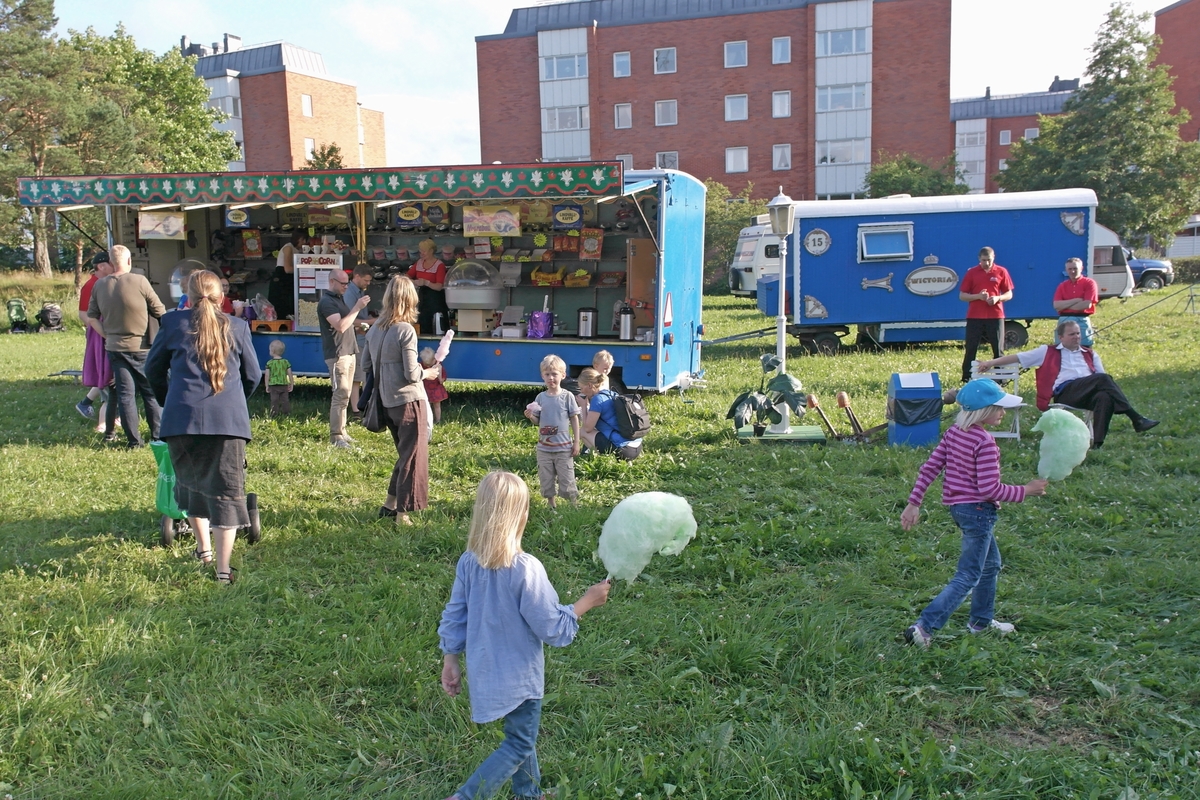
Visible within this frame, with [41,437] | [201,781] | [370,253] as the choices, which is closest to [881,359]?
[370,253]

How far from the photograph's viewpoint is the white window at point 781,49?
1796 inches

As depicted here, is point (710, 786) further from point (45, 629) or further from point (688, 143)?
point (688, 143)

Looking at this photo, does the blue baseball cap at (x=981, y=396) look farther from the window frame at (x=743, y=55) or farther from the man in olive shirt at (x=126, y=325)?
the window frame at (x=743, y=55)

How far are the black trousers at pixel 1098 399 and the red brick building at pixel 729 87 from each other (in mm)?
39531

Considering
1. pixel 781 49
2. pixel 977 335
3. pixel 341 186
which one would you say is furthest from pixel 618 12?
pixel 341 186

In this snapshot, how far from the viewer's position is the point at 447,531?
20.5 feet

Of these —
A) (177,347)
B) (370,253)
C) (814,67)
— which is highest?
(814,67)

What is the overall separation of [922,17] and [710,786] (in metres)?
47.6

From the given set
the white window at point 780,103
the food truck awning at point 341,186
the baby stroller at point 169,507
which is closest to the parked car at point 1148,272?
the white window at point 780,103

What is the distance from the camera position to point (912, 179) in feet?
126

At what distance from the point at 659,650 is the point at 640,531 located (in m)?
1.76

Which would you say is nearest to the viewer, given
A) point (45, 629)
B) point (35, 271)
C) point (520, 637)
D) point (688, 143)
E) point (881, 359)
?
point (520, 637)

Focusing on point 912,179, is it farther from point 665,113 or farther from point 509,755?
point 509,755

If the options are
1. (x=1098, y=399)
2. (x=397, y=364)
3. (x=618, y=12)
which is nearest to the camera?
(x=397, y=364)
